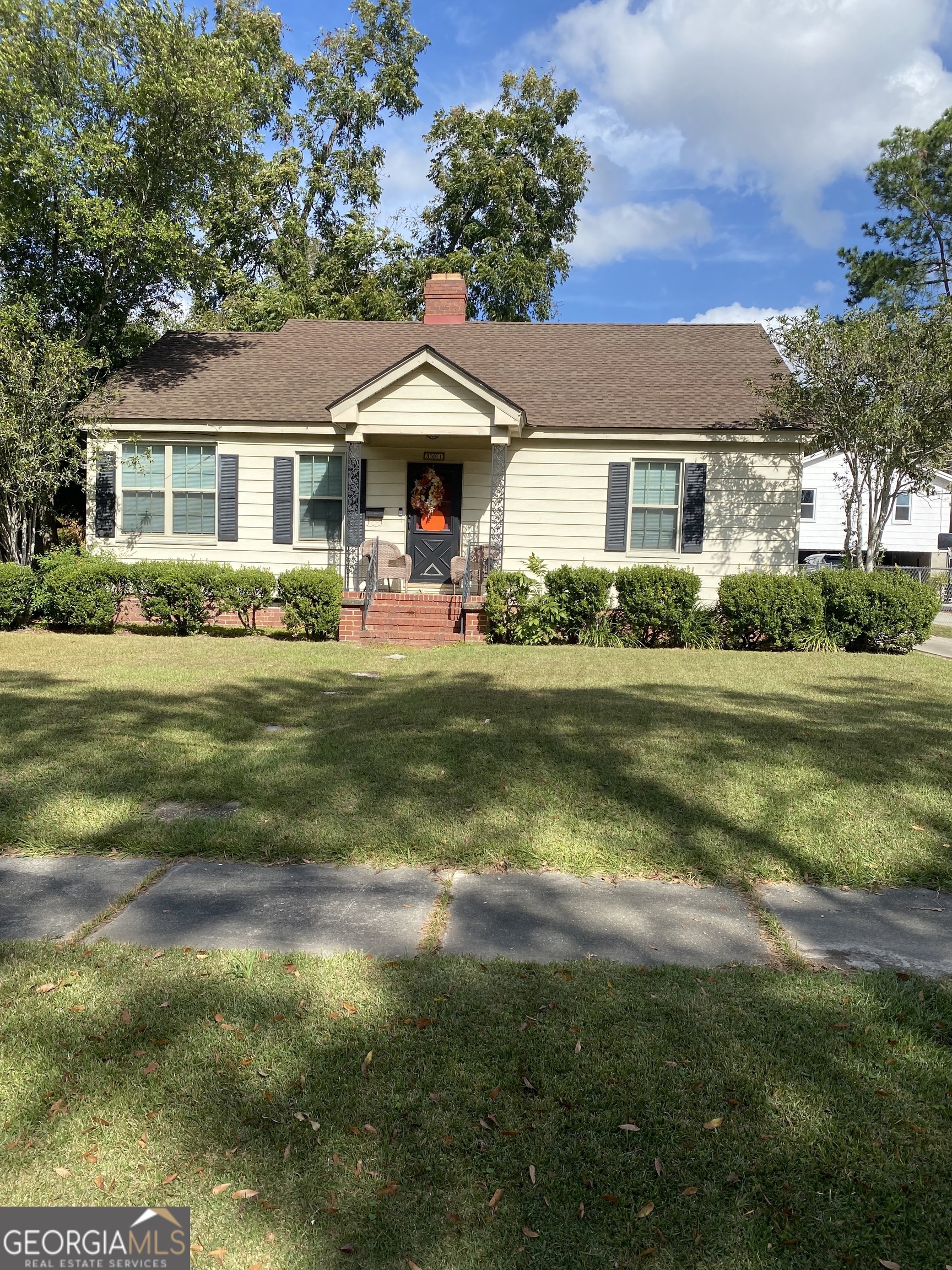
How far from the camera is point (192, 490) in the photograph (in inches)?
607

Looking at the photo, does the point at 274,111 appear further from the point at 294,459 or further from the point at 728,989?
the point at 728,989

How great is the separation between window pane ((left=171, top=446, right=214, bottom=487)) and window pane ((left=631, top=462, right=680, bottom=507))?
7.47m

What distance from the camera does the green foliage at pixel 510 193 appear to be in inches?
1036

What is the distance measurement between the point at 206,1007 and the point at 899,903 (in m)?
2.99

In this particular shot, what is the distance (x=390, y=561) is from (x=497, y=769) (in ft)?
30.2

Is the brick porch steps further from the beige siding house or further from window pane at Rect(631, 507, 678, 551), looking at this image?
window pane at Rect(631, 507, 678, 551)

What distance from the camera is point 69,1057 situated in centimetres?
257

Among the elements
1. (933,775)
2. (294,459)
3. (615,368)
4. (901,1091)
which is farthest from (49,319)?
(901,1091)

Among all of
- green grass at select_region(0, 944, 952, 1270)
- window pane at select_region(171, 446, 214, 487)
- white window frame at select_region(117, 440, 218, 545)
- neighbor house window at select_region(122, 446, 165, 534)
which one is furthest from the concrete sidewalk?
neighbor house window at select_region(122, 446, 165, 534)

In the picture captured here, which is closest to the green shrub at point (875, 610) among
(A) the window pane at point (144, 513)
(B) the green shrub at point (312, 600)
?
(B) the green shrub at point (312, 600)

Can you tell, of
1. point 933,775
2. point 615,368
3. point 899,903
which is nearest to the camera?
point 899,903

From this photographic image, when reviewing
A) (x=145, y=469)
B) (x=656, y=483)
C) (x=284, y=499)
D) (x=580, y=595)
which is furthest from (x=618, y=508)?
(x=145, y=469)

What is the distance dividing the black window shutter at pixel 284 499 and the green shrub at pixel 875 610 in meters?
8.61

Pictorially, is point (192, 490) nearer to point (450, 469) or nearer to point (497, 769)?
point (450, 469)
